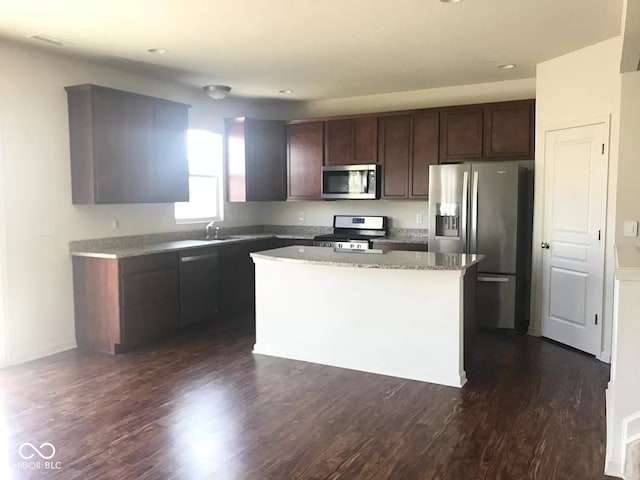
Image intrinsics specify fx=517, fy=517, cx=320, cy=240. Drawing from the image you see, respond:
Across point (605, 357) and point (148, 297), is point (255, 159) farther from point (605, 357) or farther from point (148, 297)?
point (605, 357)

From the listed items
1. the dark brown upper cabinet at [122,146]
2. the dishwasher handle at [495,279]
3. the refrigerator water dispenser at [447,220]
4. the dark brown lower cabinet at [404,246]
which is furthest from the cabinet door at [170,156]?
the dishwasher handle at [495,279]

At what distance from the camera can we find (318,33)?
400 cm

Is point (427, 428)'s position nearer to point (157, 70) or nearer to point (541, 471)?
point (541, 471)

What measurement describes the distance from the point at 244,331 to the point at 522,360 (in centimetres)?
269

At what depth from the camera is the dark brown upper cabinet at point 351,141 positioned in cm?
623

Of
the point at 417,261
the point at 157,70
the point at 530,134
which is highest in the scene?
the point at 157,70

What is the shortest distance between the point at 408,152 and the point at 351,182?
0.80m

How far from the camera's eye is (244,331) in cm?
536

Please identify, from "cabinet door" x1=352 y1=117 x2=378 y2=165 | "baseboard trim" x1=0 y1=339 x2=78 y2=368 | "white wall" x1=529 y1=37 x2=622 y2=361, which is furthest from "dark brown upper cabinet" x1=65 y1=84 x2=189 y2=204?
"white wall" x1=529 y1=37 x2=622 y2=361

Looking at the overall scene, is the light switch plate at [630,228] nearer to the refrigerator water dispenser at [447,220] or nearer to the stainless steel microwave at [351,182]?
the refrigerator water dispenser at [447,220]

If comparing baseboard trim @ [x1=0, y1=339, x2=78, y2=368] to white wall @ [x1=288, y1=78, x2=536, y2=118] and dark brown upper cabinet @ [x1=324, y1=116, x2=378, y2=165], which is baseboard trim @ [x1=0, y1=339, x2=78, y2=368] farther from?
white wall @ [x1=288, y1=78, x2=536, y2=118]

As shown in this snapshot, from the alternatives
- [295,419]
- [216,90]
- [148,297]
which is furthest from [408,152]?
[295,419]

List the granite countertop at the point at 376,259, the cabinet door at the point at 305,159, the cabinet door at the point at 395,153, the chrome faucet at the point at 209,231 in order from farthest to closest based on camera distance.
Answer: the cabinet door at the point at 305,159
the chrome faucet at the point at 209,231
the cabinet door at the point at 395,153
the granite countertop at the point at 376,259

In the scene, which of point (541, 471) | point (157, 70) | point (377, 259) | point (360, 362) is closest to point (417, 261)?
point (377, 259)
